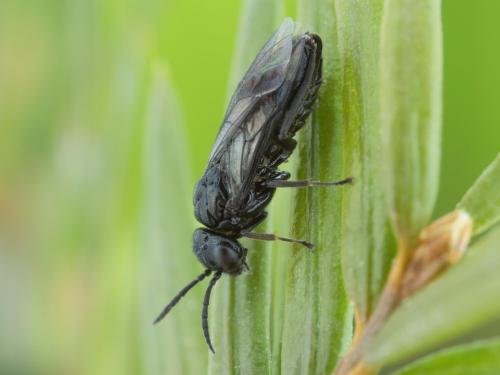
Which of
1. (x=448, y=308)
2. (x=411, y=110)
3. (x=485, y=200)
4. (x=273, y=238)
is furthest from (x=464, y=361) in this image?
(x=273, y=238)

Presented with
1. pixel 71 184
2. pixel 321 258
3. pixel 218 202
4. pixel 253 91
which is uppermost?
pixel 253 91

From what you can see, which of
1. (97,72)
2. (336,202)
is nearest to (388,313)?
(336,202)

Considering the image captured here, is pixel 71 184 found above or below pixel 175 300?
above

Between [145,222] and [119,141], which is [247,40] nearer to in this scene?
[145,222]

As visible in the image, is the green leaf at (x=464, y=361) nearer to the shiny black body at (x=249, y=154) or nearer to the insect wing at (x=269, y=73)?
the shiny black body at (x=249, y=154)

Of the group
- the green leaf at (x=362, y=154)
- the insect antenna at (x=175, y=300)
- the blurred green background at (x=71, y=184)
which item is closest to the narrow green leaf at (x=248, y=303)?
the insect antenna at (x=175, y=300)

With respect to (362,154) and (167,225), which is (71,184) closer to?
(167,225)
